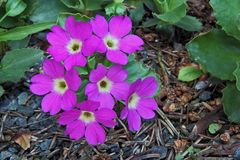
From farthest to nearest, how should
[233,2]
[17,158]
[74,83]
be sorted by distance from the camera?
[233,2] → [17,158] → [74,83]

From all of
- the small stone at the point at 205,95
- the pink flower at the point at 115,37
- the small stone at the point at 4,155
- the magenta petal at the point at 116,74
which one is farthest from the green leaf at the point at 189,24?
the small stone at the point at 4,155

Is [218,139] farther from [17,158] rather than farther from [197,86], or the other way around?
[17,158]

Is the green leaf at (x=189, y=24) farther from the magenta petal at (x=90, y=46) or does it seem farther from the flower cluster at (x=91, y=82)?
the magenta petal at (x=90, y=46)

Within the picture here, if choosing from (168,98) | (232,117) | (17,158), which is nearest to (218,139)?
(232,117)

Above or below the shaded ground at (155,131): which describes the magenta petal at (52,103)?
above

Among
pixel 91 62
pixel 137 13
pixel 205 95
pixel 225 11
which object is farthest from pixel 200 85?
pixel 91 62

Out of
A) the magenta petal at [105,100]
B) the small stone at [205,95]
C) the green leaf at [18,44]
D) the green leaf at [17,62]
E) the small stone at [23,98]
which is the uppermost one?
the magenta petal at [105,100]
